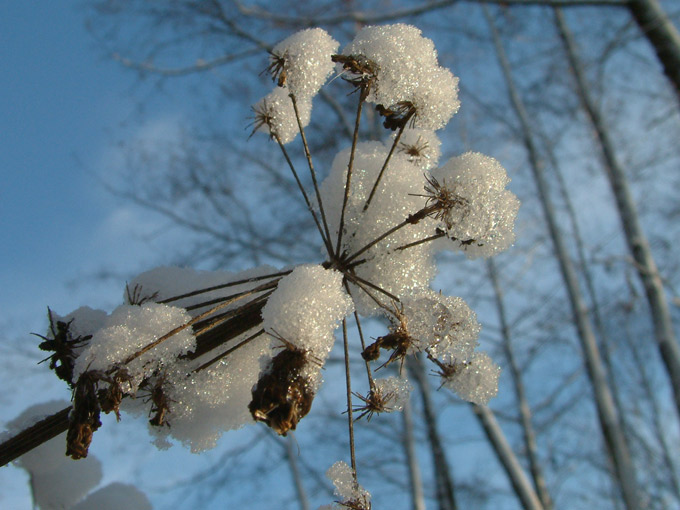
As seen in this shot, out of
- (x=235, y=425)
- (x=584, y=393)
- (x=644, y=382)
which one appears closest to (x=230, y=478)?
(x=584, y=393)

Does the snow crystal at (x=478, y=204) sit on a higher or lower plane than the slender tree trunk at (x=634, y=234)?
lower

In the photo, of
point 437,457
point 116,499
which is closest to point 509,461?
point 437,457

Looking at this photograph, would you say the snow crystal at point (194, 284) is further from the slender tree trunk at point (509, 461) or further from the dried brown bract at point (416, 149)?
the slender tree trunk at point (509, 461)

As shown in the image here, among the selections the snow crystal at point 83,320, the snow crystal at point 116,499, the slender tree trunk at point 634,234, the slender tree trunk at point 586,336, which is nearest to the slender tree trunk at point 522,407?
the slender tree trunk at point 586,336

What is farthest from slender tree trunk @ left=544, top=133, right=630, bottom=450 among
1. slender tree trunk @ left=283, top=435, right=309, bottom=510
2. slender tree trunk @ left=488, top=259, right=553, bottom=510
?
slender tree trunk @ left=283, top=435, right=309, bottom=510

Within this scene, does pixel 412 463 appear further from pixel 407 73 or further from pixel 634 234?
pixel 407 73

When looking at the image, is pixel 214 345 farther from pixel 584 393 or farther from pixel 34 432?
pixel 584 393

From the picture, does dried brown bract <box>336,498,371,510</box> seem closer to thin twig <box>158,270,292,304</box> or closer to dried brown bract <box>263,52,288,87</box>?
thin twig <box>158,270,292,304</box>
